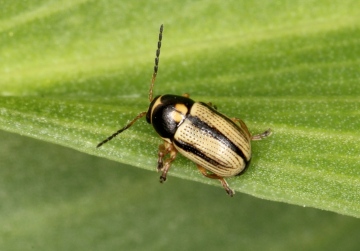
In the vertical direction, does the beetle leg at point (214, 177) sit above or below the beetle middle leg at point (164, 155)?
below

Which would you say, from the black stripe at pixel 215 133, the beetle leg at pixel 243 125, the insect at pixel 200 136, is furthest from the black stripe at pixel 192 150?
the beetle leg at pixel 243 125

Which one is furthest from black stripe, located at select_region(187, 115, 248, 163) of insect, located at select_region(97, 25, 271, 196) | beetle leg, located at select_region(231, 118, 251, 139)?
beetle leg, located at select_region(231, 118, 251, 139)

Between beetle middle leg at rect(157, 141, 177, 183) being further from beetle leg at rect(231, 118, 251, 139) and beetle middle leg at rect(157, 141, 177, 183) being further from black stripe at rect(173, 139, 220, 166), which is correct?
beetle leg at rect(231, 118, 251, 139)

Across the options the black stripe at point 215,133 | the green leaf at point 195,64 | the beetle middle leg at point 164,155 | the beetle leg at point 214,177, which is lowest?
the beetle leg at point 214,177

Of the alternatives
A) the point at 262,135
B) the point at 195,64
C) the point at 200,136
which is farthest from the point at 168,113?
the point at 262,135

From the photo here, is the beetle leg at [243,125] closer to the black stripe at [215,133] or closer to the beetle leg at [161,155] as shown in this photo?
the black stripe at [215,133]

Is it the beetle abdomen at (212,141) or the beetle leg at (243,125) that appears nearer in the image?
the beetle abdomen at (212,141)

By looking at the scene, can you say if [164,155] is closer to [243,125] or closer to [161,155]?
[161,155]
